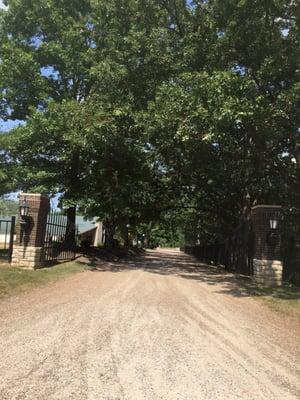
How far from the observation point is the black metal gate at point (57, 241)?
19.1m

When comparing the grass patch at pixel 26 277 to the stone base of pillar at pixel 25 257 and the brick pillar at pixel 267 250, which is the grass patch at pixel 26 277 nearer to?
the stone base of pillar at pixel 25 257

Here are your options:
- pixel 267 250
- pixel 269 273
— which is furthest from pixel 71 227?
pixel 269 273

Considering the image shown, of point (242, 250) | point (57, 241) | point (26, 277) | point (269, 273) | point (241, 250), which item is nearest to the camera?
point (26, 277)

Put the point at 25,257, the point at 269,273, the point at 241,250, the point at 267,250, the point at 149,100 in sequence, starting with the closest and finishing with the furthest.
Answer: the point at 25,257, the point at 269,273, the point at 267,250, the point at 149,100, the point at 241,250

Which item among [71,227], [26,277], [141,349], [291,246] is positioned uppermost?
[71,227]

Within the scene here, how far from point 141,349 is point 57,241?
1510 centimetres

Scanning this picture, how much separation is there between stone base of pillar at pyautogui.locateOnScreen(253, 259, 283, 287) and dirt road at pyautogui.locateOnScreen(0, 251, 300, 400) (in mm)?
5705

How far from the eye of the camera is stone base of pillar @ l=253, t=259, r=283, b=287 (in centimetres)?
1780

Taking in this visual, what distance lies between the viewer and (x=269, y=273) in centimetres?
1788

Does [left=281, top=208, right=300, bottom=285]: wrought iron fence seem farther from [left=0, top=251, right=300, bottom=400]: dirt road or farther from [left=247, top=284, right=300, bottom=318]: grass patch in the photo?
[left=0, top=251, right=300, bottom=400]: dirt road

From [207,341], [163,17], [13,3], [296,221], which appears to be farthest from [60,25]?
[207,341]

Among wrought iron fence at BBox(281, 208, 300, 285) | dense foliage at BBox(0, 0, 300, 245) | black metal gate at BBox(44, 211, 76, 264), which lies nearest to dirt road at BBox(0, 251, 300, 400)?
black metal gate at BBox(44, 211, 76, 264)

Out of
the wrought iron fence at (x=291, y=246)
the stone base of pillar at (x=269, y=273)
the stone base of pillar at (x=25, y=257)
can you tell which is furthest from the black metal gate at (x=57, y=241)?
the wrought iron fence at (x=291, y=246)

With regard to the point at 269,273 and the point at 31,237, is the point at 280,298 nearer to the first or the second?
the point at 269,273
